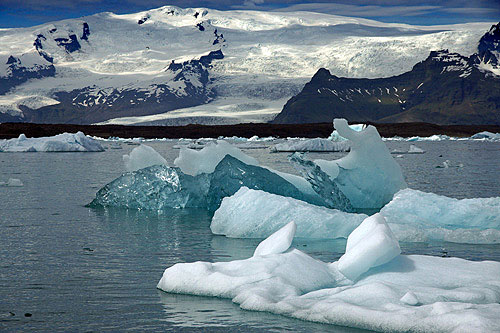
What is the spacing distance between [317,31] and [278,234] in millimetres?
171516

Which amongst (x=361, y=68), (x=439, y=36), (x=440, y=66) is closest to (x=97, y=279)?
(x=361, y=68)

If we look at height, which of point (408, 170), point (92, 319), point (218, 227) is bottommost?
point (408, 170)

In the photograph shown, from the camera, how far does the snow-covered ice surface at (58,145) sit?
4722 centimetres

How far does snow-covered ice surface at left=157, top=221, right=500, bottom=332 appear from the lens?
5480 mm

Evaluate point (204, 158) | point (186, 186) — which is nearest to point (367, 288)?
point (186, 186)

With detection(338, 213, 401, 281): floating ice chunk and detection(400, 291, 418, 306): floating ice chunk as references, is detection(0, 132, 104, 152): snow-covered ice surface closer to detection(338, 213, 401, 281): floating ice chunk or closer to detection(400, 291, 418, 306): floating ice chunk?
detection(338, 213, 401, 281): floating ice chunk

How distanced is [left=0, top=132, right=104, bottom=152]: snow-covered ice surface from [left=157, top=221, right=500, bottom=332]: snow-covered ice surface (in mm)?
41860

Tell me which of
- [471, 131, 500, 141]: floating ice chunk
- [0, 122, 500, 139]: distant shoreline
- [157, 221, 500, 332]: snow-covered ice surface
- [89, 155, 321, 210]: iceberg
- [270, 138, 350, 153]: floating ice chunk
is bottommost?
[0, 122, 500, 139]: distant shoreline

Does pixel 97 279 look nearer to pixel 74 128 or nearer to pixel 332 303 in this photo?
pixel 332 303

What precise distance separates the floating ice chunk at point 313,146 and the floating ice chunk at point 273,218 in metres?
35.6

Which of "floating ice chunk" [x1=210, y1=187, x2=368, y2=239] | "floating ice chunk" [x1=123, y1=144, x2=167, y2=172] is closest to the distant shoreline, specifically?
"floating ice chunk" [x1=123, y1=144, x2=167, y2=172]

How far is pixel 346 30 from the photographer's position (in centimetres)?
17325

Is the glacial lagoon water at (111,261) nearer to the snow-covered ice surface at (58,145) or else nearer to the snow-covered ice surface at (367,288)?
the snow-covered ice surface at (367,288)

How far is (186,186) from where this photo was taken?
14.1m
